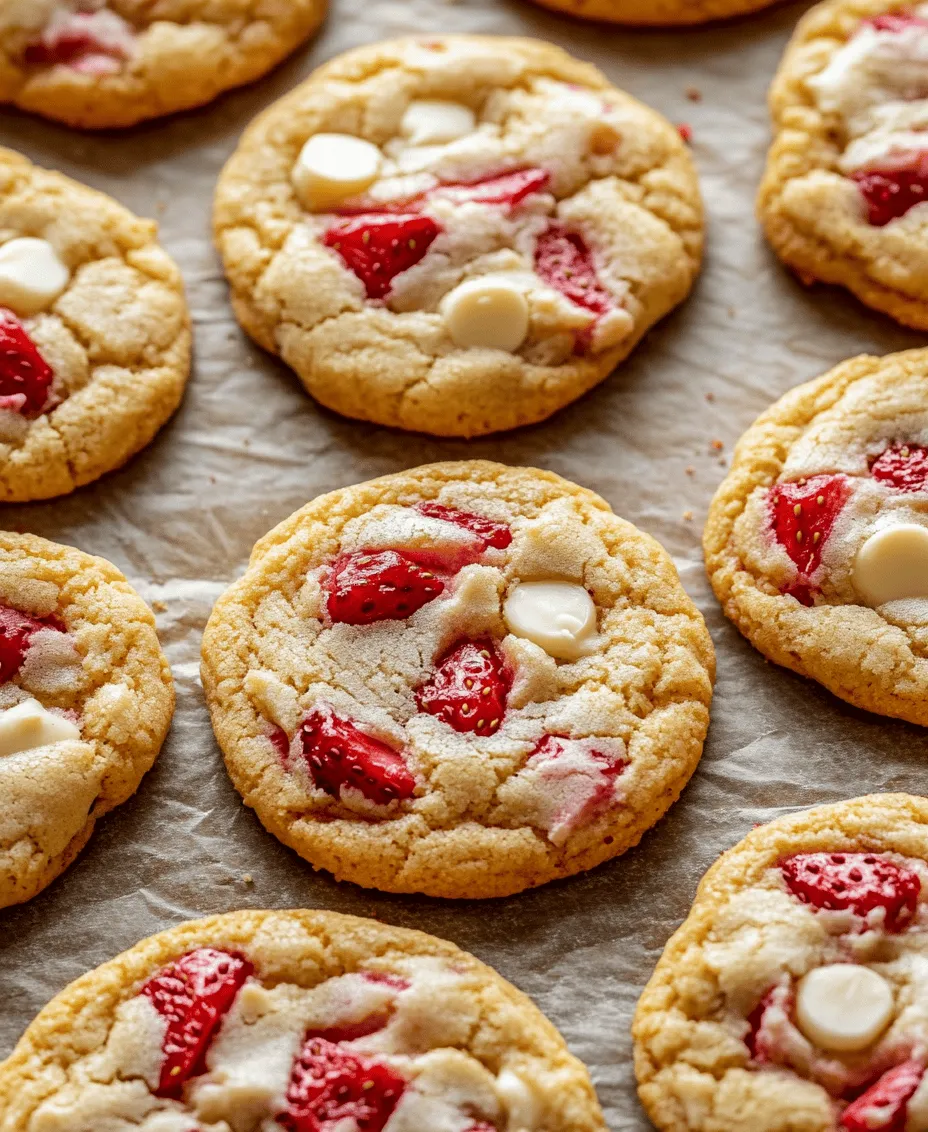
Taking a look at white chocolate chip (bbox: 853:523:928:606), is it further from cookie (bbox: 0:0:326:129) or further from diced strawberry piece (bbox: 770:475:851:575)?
cookie (bbox: 0:0:326:129)

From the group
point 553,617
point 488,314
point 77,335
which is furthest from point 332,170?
point 553,617

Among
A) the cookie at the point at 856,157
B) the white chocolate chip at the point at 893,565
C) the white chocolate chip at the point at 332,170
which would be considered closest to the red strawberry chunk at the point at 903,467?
the white chocolate chip at the point at 893,565

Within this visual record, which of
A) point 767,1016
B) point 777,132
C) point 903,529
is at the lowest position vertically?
point 767,1016

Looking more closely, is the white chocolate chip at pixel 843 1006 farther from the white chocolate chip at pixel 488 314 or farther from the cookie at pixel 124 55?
the cookie at pixel 124 55

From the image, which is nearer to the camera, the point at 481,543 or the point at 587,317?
the point at 481,543

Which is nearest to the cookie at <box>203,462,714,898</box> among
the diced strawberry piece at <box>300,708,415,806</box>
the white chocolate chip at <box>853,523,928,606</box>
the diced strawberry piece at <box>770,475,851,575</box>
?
the diced strawberry piece at <box>300,708,415,806</box>

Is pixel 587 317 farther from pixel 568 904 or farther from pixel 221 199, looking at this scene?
pixel 568 904

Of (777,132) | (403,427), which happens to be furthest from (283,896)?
(777,132)
